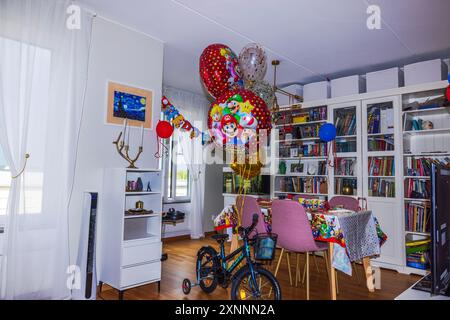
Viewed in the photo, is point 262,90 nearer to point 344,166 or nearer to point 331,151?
point 331,151

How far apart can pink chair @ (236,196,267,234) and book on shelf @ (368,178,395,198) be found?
1899 mm

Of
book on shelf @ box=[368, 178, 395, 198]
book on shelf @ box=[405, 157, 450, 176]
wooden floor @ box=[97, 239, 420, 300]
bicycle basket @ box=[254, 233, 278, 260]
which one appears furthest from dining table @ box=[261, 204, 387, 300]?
book on shelf @ box=[405, 157, 450, 176]

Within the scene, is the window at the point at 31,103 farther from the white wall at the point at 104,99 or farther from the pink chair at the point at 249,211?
the pink chair at the point at 249,211

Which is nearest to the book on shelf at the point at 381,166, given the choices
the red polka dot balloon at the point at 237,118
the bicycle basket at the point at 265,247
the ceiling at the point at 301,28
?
the ceiling at the point at 301,28

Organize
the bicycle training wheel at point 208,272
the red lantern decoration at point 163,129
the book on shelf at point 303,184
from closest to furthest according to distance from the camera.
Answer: the bicycle training wheel at point 208,272 → the red lantern decoration at point 163,129 → the book on shelf at point 303,184

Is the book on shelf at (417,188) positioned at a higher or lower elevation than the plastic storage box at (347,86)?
lower

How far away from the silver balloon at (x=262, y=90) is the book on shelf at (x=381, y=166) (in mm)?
1675

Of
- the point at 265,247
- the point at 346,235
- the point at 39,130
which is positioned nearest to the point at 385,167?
the point at 346,235

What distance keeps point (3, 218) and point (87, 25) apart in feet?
5.83

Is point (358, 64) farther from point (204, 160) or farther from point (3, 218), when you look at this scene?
point (3, 218)

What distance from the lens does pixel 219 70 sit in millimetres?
2715

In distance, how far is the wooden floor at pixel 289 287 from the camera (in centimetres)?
274

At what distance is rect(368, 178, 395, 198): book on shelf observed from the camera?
12.5 feet
